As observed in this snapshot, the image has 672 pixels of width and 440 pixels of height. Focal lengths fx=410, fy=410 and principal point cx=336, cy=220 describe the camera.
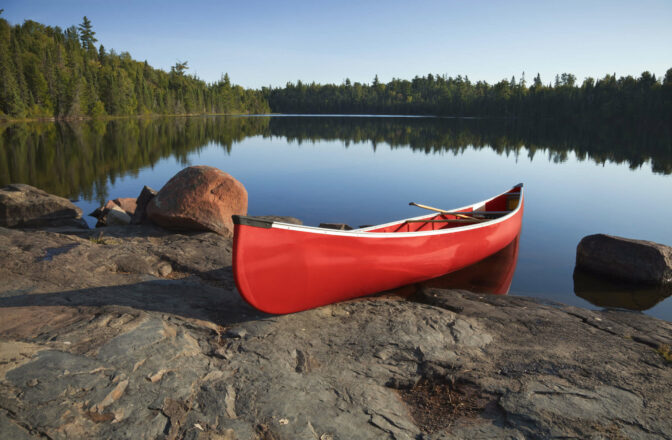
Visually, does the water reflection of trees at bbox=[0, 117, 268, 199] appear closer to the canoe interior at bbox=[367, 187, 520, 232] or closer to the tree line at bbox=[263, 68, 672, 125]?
the canoe interior at bbox=[367, 187, 520, 232]

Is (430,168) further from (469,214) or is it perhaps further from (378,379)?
(378,379)

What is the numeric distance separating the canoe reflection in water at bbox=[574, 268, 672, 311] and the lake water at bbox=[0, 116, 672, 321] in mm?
32

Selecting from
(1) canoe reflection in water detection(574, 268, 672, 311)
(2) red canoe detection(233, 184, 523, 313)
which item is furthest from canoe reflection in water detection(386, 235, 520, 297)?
(1) canoe reflection in water detection(574, 268, 672, 311)

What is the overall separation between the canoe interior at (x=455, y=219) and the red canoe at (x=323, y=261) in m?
0.49

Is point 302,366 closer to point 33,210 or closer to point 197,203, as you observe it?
point 197,203

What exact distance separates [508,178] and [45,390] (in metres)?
23.3

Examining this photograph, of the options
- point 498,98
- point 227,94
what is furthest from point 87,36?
point 498,98

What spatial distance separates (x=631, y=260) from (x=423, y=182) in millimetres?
13115

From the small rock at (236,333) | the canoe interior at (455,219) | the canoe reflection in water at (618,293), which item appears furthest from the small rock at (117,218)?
the canoe reflection in water at (618,293)

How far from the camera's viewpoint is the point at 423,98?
6078 inches

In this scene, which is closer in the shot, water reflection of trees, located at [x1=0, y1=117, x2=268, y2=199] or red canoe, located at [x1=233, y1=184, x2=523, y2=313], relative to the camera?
red canoe, located at [x1=233, y1=184, x2=523, y2=313]

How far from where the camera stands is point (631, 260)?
802 cm

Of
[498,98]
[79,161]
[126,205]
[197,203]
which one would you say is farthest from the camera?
[498,98]

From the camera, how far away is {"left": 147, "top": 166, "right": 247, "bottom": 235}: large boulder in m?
8.62
